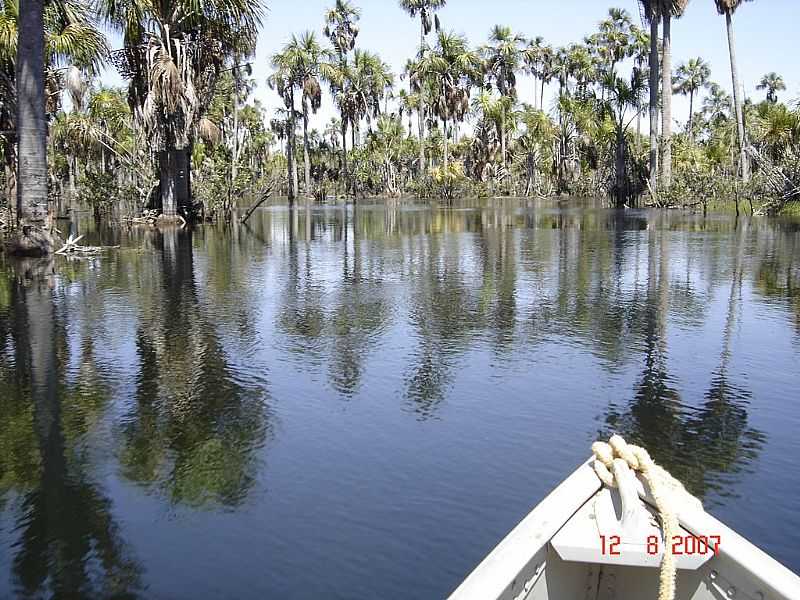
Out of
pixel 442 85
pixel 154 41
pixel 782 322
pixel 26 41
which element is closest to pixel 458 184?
pixel 442 85

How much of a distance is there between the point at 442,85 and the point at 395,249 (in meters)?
52.2

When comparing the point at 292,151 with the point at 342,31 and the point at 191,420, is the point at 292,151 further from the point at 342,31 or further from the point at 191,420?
the point at 191,420

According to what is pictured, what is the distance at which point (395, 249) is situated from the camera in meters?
24.4

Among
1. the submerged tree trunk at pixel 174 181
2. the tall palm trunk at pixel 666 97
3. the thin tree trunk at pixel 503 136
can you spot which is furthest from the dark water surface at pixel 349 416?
the thin tree trunk at pixel 503 136

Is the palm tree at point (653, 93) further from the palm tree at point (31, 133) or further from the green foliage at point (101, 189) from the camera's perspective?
the palm tree at point (31, 133)

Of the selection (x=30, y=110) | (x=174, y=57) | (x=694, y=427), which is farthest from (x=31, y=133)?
(x=694, y=427)

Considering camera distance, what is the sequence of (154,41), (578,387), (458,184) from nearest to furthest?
1. (578,387)
2. (154,41)
3. (458,184)

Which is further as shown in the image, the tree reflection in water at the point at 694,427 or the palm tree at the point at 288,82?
the palm tree at the point at 288,82

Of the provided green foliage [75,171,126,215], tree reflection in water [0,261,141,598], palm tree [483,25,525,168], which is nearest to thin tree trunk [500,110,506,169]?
palm tree [483,25,525,168]

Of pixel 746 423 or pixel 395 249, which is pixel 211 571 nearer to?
pixel 746 423

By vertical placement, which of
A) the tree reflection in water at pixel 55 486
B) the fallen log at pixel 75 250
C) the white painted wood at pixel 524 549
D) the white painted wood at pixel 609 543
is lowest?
the tree reflection in water at pixel 55 486
